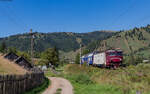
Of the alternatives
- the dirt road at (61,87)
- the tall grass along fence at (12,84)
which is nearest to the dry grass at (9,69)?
the dirt road at (61,87)

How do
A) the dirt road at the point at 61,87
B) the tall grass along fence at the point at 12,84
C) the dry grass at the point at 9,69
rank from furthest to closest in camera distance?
the dry grass at the point at 9,69 < the dirt road at the point at 61,87 < the tall grass along fence at the point at 12,84

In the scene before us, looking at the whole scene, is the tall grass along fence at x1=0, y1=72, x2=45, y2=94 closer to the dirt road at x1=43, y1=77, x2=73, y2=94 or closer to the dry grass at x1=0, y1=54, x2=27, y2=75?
the dirt road at x1=43, y1=77, x2=73, y2=94

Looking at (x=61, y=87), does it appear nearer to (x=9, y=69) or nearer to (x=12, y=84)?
(x=12, y=84)

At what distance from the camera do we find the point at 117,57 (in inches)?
1545

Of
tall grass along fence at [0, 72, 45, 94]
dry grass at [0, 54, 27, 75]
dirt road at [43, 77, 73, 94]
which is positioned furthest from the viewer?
dry grass at [0, 54, 27, 75]

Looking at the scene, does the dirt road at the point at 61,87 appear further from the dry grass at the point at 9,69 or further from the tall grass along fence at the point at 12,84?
the dry grass at the point at 9,69

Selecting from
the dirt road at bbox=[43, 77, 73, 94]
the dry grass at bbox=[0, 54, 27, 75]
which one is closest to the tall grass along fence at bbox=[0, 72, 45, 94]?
the dirt road at bbox=[43, 77, 73, 94]

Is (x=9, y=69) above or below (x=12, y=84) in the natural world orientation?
above

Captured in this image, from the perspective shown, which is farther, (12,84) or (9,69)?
(9,69)

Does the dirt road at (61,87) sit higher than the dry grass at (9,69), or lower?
lower

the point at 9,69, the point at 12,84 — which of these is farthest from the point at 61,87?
the point at 9,69

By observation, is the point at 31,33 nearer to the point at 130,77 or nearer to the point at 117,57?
the point at 117,57

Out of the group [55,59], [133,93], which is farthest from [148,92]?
[55,59]

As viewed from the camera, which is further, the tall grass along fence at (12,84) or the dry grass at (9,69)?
the dry grass at (9,69)
